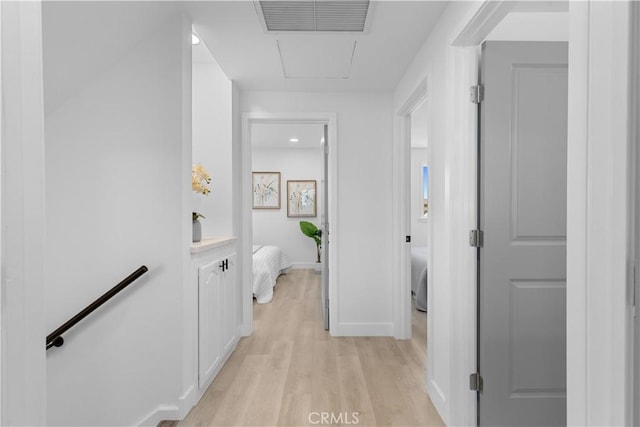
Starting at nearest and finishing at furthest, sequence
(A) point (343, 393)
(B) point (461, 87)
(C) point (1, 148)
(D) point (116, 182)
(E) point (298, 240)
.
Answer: (C) point (1, 148)
(B) point (461, 87)
(D) point (116, 182)
(A) point (343, 393)
(E) point (298, 240)

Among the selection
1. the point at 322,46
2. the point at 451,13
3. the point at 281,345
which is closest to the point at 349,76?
the point at 322,46

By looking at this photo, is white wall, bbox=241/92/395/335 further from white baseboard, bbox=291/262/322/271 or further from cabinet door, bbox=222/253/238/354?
white baseboard, bbox=291/262/322/271

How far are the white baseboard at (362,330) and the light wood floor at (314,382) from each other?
0.09 meters

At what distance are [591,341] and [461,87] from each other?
1.41 m

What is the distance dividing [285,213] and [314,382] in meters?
4.78

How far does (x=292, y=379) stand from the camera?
2.44m

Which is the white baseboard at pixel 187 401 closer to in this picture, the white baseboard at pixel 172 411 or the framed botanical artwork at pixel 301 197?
the white baseboard at pixel 172 411

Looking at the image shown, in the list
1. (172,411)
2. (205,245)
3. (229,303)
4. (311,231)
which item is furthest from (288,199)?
(172,411)

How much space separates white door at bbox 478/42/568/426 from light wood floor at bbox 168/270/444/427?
563 mm

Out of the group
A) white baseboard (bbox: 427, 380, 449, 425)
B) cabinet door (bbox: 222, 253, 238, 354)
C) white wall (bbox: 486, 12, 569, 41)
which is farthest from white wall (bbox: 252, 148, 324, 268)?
white wall (bbox: 486, 12, 569, 41)

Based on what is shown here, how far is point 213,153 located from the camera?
2957 mm

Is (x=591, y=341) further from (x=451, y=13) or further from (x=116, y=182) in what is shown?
(x=116, y=182)

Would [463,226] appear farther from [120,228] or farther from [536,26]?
[120,228]

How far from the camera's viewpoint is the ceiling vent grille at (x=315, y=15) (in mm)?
1896
